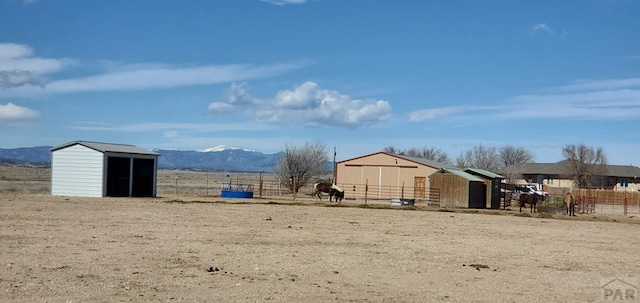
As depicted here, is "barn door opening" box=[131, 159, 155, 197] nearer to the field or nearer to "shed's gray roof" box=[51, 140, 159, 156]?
"shed's gray roof" box=[51, 140, 159, 156]

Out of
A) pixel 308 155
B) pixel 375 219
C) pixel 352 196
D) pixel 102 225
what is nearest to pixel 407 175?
pixel 352 196

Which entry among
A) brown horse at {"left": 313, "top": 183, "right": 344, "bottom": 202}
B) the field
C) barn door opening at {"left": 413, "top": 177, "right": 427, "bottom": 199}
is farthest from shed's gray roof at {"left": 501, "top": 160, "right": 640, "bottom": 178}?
the field

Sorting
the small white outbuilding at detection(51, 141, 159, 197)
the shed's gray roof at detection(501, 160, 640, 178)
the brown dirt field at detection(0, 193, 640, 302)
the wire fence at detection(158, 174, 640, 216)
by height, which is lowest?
the brown dirt field at detection(0, 193, 640, 302)

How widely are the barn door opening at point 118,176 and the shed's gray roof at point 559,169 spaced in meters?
79.1

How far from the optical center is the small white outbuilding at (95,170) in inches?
1614

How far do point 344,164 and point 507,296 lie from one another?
5016cm

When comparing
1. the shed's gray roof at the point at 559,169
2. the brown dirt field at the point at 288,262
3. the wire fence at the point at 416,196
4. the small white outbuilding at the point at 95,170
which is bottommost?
the brown dirt field at the point at 288,262

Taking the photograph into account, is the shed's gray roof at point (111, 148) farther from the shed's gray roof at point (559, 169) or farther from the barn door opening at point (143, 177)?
the shed's gray roof at point (559, 169)

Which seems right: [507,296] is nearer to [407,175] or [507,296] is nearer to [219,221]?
[219,221]

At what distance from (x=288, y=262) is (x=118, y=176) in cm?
3146

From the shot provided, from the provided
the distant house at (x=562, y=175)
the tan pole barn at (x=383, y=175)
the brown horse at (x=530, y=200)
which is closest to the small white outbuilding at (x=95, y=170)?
the tan pole barn at (x=383, y=175)

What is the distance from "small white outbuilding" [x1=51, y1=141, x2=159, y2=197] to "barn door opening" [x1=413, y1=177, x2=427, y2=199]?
2140 cm

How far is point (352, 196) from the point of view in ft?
198

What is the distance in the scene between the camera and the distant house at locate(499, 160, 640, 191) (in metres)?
105
